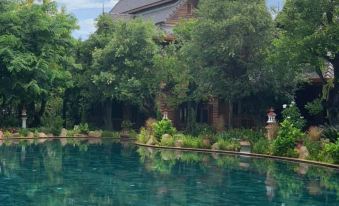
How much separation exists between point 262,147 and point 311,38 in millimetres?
5582

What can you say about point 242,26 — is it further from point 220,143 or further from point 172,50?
point 172,50

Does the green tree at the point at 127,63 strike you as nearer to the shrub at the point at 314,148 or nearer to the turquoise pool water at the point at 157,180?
the turquoise pool water at the point at 157,180

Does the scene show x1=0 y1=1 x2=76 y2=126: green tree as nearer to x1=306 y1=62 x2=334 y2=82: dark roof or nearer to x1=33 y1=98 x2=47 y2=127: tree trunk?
x1=33 y1=98 x2=47 y2=127: tree trunk

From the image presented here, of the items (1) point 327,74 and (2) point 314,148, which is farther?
(1) point 327,74

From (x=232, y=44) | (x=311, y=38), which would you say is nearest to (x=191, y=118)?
(x=232, y=44)

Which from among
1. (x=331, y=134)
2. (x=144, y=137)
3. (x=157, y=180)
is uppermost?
(x=331, y=134)

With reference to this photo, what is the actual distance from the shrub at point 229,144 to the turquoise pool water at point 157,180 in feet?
4.23

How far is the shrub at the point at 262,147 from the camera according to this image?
24.2 meters

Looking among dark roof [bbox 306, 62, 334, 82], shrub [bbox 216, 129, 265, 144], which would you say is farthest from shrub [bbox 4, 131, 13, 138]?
dark roof [bbox 306, 62, 334, 82]

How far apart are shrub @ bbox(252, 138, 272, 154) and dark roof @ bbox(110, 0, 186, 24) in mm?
17404

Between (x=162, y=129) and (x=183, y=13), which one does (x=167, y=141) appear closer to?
(x=162, y=129)

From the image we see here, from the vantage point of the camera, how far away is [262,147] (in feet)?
80.3

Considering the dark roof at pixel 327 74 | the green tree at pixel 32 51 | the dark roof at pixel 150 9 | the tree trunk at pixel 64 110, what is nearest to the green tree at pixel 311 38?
the dark roof at pixel 327 74

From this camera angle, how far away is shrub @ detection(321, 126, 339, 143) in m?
22.1
